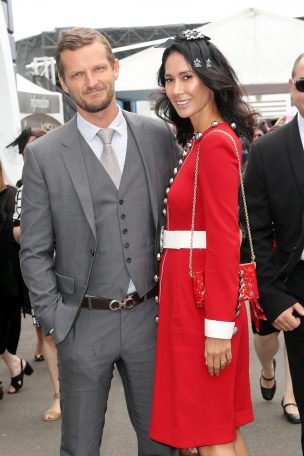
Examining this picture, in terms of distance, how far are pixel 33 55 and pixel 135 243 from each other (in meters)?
22.7

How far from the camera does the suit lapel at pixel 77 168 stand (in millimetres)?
2766

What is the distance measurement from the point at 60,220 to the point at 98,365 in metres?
0.59

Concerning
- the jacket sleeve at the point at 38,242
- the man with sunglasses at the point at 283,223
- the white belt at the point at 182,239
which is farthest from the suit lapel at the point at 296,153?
the jacket sleeve at the point at 38,242

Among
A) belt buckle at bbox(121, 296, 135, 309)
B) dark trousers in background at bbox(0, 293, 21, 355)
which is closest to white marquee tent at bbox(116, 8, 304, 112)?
dark trousers in background at bbox(0, 293, 21, 355)

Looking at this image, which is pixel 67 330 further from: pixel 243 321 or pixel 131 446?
pixel 131 446

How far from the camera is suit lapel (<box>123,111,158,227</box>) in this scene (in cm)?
286

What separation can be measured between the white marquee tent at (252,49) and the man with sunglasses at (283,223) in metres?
5.71

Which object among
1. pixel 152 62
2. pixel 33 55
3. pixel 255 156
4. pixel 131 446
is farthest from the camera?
pixel 33 55

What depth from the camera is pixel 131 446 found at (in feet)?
13.7

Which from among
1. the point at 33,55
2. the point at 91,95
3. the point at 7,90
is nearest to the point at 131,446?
the point at 91,95

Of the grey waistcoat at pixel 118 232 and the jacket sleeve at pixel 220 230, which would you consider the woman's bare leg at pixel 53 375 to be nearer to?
the grey waistcoat at pixel 118 232

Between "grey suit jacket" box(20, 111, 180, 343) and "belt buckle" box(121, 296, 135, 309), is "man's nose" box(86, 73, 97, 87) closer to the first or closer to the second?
"grey suit jacket" box(20, 111, 180, 343)

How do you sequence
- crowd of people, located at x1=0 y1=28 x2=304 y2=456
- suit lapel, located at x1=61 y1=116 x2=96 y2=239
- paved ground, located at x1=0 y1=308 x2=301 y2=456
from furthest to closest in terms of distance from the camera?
1. paved ground, located at x1=0 y1=308 x2=301 y2=456
2. suit lapel, located at x1=61 y1=116 x2=96 y2=239
3. crowd of people, located at x1=0 y1=28 x2=304 y2=456

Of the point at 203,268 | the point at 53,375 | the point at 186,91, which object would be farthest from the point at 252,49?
the point at 203,268
